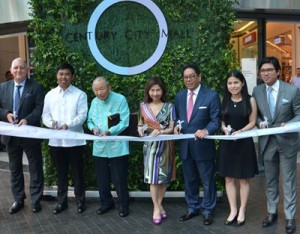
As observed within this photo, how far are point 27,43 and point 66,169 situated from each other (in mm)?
5659

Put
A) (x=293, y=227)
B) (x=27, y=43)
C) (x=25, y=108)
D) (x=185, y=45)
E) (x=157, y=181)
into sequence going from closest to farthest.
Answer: (x=293, y=227) → (x=157, y=181) → (x=25, y=108) → (x=185, y=45) → (x=27, y=43)

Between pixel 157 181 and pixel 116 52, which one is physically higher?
pixel 116 52

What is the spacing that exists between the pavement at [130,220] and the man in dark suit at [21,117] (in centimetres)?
33

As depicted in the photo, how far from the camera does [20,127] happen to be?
5273 mm

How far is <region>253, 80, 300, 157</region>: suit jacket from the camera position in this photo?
15.2ft

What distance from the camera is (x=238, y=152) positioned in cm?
486

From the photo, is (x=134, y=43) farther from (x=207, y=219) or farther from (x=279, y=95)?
(x=207, y=219)

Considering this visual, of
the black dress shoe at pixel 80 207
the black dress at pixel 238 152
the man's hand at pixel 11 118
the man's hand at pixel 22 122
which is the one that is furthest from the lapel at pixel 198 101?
the man's hand at pixel 11 118

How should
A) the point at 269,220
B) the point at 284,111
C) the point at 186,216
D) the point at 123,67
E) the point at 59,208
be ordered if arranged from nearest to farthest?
the point at 284,111 → the point at 269,220 → the point at 186,216 → the point at 59,208 → the point at 123,67

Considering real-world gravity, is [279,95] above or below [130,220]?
above

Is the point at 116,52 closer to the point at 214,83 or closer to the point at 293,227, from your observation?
the point at 214,83

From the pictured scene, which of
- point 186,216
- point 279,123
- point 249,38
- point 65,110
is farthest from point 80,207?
point 249,38

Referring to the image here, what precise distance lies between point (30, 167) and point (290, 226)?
333cm

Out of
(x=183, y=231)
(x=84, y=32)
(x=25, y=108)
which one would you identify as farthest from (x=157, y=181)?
(x=84, y=32)
